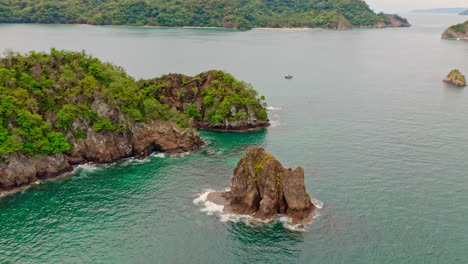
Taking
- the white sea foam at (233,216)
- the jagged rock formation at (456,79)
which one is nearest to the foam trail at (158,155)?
the white sea foam at (233,216)

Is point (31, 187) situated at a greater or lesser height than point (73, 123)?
lesser

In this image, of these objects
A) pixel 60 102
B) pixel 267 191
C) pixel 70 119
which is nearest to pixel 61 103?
pixel 60 102

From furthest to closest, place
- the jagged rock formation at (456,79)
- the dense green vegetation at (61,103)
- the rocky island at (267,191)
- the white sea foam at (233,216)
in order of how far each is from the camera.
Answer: the jagged rock formation at (456,79) → the dense green vegetation at (61,103) → the rocky island at (267,191) → the white sea foam at (233,216)

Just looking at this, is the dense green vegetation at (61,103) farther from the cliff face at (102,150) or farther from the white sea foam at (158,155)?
the white sea foam at (158,155)

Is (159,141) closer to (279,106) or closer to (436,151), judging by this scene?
(279,106)

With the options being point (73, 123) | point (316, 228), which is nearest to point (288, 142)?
point (316, 228)
